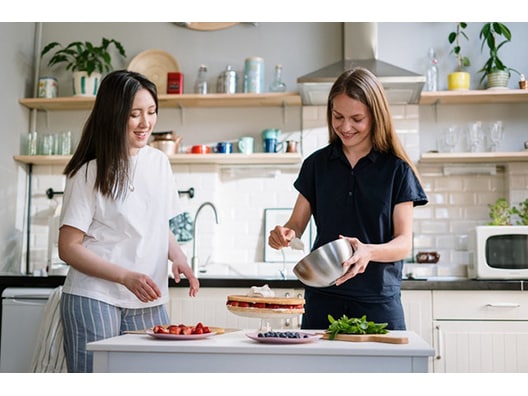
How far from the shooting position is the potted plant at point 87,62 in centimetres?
484

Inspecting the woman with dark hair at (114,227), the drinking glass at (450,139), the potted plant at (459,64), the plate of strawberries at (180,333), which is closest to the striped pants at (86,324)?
the woman with dark hair at (114,227)

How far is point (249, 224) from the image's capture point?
4.83m

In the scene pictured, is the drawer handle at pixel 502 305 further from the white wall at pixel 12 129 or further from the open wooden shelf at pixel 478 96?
the white wall at pixel 12 129

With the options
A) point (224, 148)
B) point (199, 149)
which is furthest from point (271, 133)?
point (199, 149)

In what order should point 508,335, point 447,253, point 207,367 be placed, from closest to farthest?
point 207,367
point 508,335
point 447,253

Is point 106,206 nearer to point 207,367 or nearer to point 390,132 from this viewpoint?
point 207,367

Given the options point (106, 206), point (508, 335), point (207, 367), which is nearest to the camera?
point (207, 367)

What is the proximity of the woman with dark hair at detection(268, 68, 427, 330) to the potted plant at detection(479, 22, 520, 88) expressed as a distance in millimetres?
2567

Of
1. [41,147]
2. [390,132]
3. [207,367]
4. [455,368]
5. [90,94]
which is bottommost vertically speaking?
[455,368]

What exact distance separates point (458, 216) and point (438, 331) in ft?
3.60

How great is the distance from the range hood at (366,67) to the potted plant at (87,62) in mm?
1381

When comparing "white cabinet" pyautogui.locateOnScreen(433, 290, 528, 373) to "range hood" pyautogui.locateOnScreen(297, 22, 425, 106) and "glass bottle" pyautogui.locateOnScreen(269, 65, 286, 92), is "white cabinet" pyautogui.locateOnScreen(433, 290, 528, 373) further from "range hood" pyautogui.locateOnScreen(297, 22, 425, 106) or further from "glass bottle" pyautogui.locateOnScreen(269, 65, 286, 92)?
"glass bottle" pyautogui.locateOnScreen(269, 65, 286, 92)

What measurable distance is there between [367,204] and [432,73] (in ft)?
8.89

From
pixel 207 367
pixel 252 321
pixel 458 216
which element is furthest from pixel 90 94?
pixel 207 367
